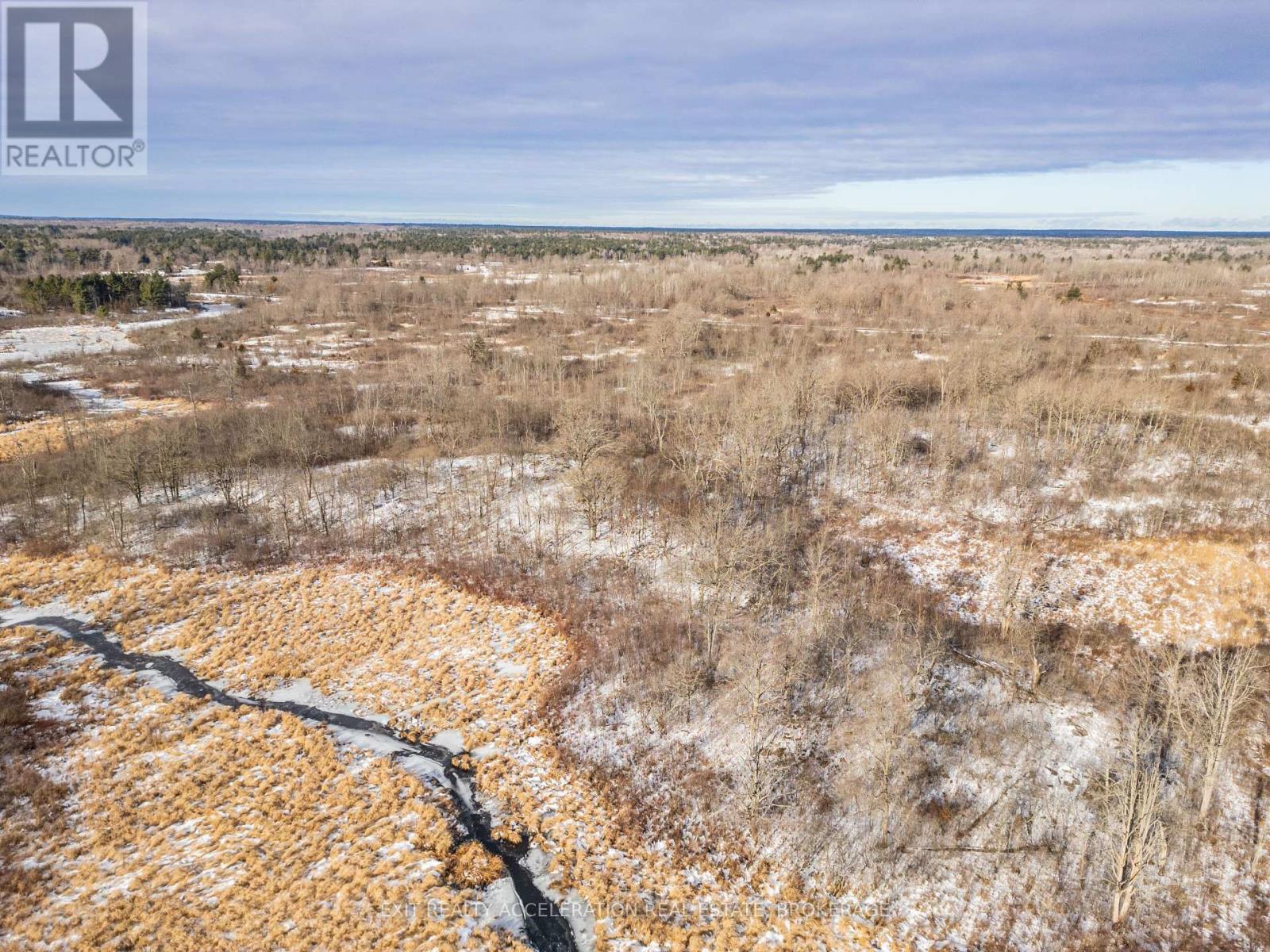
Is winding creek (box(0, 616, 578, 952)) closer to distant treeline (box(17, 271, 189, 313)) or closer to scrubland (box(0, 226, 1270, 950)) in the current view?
scrubland (box(0, 226, 1270, 950))

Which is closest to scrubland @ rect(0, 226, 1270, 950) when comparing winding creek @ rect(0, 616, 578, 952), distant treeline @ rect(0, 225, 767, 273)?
winding creek @ rect(0, 616, 578, 952)

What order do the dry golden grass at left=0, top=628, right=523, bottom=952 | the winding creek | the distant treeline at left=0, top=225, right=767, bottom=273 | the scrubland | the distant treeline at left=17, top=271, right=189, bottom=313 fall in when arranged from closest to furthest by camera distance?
the dry golden grass at left=0, top=628, right=523, bottom=952 < the winding creek < the scrubland < the distant treeline at left=17, top=271, right=189, bottom=313 < the distant treeline at left=0, top=225, right=767, bottom=273

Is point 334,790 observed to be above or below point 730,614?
below

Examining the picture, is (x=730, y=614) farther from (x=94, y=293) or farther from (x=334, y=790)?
(x=94, y=293)

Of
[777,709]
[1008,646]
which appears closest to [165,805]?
[777,709]

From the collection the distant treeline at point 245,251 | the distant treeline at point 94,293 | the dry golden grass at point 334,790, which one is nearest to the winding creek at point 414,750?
the dry golden grass at point 334,790

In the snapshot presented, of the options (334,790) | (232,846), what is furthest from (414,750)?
(232,846)

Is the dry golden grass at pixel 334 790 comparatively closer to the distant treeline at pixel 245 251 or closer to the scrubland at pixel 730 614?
the scrubland at pixel 730 614
